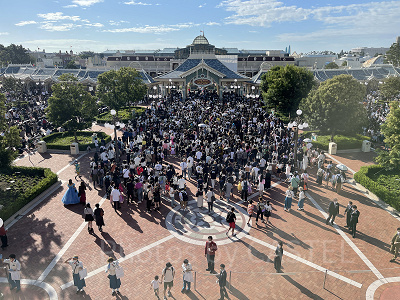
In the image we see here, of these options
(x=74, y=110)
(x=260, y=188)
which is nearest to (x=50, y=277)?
(x=260, y=188)

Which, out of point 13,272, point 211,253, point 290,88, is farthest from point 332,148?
point 13,272

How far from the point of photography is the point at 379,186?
16469 mm

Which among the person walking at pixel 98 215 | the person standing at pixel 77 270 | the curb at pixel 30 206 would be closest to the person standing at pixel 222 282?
the person standing at pixel 77 270

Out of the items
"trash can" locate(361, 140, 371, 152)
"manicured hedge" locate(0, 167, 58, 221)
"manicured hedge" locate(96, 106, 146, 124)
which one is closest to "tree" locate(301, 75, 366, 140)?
"trash can" locate(361, 140, 371, 152)

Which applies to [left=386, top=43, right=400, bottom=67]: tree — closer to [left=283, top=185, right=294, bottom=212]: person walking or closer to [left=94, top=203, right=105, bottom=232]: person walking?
[left=283, top=185, right=294, bottom=212]: person walking

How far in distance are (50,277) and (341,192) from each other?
52.2 ft

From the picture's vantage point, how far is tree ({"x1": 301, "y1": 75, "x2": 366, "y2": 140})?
80.4 feet

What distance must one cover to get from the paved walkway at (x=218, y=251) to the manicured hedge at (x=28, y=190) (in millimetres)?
690

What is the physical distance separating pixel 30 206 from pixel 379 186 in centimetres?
1981

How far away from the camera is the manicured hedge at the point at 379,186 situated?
15354 mm

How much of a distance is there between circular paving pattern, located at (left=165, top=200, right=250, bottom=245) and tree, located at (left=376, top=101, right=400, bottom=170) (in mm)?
9960

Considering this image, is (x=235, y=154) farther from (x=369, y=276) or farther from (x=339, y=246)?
(x=369, y=276)

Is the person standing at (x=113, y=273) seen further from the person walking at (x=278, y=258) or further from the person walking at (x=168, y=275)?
the person walking at (x=278, y=258)

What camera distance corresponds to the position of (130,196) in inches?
639
